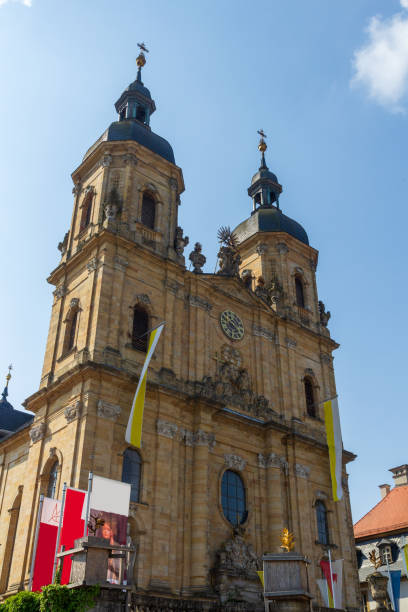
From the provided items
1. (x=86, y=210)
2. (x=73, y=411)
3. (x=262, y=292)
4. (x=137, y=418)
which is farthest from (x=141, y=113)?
(x=137, y=418)

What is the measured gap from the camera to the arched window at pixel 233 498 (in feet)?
78.3

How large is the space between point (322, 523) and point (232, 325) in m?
9.61

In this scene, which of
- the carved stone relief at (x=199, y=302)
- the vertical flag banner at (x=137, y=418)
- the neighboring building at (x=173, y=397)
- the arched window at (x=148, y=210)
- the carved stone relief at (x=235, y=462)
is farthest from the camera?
the arched window at (x=148, y=210)

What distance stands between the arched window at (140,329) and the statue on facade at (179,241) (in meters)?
4.08

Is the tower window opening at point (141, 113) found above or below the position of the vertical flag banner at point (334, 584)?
above

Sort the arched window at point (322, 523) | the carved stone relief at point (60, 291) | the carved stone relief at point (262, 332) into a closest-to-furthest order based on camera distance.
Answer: the arched window at point (322, 523) < the carved stone relief at point (60, 291) < the carved stone relief at point (262, 332)

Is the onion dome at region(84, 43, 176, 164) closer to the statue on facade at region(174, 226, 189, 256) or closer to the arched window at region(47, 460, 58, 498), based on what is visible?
the statue on facade at region(174, 226, 189, 256)

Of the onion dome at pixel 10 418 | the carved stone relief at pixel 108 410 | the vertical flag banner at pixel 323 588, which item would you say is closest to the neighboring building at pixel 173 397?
the carved stone relief at pixel 108 410

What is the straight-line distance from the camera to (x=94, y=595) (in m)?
10.2

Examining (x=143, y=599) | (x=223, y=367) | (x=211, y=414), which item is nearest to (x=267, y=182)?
(x=223, y=367)

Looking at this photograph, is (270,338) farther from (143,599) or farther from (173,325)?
(143,599)

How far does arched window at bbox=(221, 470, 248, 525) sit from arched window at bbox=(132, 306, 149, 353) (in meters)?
6.08

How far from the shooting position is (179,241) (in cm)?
2856

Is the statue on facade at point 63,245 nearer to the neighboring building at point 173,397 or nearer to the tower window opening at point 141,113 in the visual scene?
the neighboring building at point 173,397
